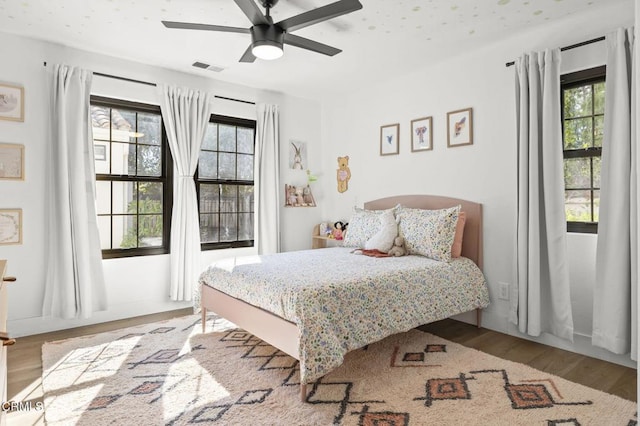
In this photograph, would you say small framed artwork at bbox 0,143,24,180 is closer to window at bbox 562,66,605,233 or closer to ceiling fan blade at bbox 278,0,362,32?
ceiling fan blade at bbox 278,0,362,32

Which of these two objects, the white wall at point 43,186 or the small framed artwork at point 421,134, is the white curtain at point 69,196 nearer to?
the white wall at point 43,186

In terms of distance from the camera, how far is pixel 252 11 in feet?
7.47

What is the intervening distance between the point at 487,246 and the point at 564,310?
784 mm

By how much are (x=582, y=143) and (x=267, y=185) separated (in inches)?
119

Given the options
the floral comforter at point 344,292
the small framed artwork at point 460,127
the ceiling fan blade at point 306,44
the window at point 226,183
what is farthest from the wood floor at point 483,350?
the ceiling fan blade at point 306,44

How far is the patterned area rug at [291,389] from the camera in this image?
2.01m

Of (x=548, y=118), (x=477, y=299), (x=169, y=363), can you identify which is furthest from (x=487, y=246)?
(x=169, y=363)

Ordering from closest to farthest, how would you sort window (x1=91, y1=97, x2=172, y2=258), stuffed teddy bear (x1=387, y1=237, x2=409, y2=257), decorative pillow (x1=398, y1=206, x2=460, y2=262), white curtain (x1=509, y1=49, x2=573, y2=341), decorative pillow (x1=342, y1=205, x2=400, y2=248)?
white curtain (x1=509, y1=49, x2=573, y2=341) → decorative pillow (x1=398, y1=206, x2=460, y2=262) → stuffed teddy bear (x1=387, y1=237, x2=409, y2=257) → window (x1=91, y1=97, x2=172, y2=258) → decorative pillow (x1=342, y1=205, x2=400, y2=248)

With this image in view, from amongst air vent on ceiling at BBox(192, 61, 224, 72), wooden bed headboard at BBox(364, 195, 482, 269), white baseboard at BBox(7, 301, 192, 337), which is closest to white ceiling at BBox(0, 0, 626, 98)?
air vent on ceiling at BBox(192, 61, 224, 72)

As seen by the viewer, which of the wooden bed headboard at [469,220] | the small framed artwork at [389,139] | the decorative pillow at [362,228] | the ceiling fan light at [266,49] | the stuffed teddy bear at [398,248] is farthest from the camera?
the small framed artwork at [389,139]

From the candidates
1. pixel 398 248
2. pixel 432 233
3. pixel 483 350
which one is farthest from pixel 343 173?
pixel 483 350

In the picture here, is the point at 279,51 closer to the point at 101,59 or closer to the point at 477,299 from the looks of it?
the point at 101,59

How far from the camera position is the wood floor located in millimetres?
2270

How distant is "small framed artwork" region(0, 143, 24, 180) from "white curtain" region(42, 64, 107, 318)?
0.19 metres
